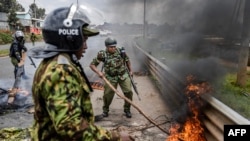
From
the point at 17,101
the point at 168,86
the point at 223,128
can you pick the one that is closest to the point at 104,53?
the point at 168,86

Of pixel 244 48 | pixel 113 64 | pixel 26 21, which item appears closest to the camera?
pixel 113 64

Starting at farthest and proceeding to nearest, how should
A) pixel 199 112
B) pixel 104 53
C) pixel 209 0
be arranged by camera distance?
1. pixel 209 0
2. pixel 104 53
3. pixel 199 112

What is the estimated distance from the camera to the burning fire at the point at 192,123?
15.0ft

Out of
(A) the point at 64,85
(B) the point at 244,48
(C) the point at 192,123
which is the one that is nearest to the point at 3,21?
(B) the point at 244,48

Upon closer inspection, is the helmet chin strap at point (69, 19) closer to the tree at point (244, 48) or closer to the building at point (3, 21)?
the tree at point (244, 48)

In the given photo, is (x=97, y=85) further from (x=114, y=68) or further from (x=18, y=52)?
(x=114, y=68)

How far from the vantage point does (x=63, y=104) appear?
1.75 metres

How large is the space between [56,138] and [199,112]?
3.08m

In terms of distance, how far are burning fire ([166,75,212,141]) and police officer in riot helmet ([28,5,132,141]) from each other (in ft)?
8.78

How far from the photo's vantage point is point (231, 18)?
1135 centimetres

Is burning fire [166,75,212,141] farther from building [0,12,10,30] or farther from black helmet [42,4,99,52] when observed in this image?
building [0,12,10,30]

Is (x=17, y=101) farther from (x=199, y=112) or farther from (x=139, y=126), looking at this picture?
(x=199, y=112)

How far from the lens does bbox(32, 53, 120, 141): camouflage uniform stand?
175cm

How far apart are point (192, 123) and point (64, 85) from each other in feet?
11.0
